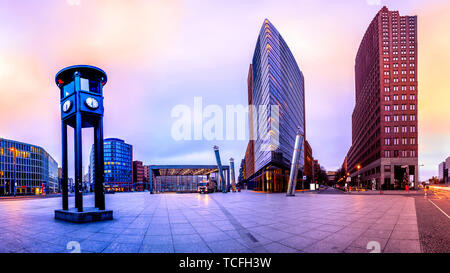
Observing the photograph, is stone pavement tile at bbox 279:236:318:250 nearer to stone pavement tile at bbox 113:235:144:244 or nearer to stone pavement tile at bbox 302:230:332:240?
stone pavement tile at bbox 302:230:332:240

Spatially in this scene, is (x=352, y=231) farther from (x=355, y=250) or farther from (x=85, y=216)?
(x=85, y=216)

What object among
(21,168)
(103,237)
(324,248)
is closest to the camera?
(324,248)

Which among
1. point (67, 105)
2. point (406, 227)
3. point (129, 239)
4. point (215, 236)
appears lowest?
point (406, 227)

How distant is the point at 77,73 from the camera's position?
1077cm

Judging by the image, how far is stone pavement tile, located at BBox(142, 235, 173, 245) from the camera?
20.7ft

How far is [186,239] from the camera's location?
6688mm

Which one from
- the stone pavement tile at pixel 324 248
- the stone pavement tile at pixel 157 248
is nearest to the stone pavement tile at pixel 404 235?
the stone pavement tile at pixel 324 248

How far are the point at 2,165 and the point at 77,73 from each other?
107300 mm

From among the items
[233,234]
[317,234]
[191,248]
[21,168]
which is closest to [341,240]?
[317,234]

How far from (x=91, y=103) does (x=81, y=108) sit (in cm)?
54

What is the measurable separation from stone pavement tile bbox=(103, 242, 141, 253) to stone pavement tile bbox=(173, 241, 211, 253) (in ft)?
3.42

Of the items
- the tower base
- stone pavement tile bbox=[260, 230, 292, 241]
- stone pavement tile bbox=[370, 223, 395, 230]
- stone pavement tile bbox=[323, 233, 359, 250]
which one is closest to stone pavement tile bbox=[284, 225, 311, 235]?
stone pavement tile bbox=[260, 230, 292, 241]

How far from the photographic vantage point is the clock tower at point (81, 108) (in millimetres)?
10680
